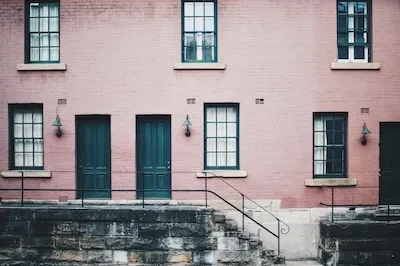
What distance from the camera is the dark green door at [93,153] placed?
14.0 meters

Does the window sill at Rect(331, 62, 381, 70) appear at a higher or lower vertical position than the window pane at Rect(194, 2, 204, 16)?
lower

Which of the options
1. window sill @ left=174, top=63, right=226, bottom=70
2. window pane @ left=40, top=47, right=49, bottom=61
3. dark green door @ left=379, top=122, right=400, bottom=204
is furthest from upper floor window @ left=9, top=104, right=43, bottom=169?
dark green door @ left=379, top=122, right=400, bottom=204

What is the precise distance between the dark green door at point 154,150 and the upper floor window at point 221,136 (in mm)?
1218

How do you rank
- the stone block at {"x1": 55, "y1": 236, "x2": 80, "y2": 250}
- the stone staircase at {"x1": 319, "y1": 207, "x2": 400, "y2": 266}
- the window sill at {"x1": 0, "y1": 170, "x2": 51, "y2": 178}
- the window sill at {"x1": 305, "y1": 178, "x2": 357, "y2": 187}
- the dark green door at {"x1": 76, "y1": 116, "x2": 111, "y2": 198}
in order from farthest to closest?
the dark green door at {"x1": 76, "y1": 116, "x2": 111, "y2": 198} < the window sill at {"x1": 0, "y1": 170, "x2": 51, "y2": 178} < the window sill at {"x1": 305, "y1": 178, "x2": 357, "y2": 187} < the stone staircase at {"x1": 319, "y1": 207, "x2": 400, "y2": 266} < the stone block at {"x1": 55, "y1": 236, "x2": 80, "y2": 250}

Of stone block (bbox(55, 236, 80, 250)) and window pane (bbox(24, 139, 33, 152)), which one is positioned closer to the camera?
stone block (bbox(55, 236, 80, 250))

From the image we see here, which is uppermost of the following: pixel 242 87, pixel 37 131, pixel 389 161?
pixel 242 87

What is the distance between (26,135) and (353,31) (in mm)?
10660

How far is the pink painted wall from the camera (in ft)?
44.7

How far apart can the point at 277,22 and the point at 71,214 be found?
8.11m

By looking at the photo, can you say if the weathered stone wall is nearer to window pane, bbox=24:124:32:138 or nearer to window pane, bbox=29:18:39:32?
window pane, bbox=24:124:32:138

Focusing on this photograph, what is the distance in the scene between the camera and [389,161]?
1403cm

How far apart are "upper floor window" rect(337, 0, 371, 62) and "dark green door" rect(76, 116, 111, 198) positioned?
300 inches

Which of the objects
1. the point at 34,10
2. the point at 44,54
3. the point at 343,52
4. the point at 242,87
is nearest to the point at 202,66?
the point at 242,87

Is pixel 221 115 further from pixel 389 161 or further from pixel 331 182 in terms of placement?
pixel 389 161
